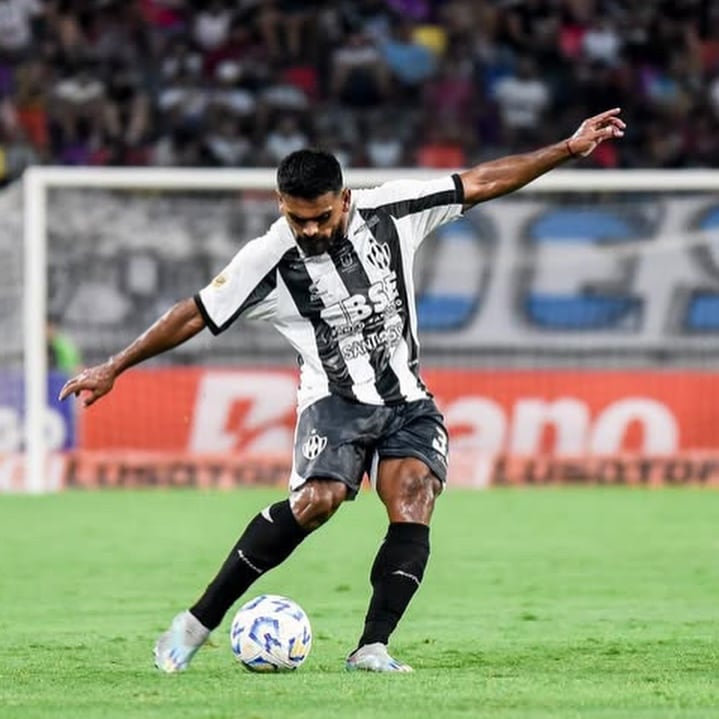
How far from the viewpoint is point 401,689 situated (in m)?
→ 6.74

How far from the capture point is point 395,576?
7.44 metres

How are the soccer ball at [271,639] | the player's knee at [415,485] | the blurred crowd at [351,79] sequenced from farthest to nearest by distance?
1. the blurred crowd at [351,79]
2. the player's knee at [415,485]
3. the soccer ball at [271,639]

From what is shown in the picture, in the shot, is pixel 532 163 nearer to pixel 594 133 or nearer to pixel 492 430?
pixel 594 133

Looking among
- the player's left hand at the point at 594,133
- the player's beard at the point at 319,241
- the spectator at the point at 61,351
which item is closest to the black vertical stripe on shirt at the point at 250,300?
the player's beard at the point at 319,241

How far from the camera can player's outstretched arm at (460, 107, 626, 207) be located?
24.4 ft

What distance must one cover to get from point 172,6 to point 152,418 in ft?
24.5

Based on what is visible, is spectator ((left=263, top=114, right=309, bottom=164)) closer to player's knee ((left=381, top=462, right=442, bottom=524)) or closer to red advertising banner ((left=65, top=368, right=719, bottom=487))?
red advertising banner ((left=65, top=368, right=719, bottom=487))

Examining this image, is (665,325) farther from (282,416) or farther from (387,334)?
(387,334)

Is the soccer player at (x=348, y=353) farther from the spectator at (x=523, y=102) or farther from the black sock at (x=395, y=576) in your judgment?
the spectator at (x=523, y=102)

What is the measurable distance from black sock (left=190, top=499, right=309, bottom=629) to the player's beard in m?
0.95

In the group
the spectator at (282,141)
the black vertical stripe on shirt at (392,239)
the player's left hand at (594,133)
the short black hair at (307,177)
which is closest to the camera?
the short black hair at (307,177)

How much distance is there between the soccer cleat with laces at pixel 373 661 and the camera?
23.8ft

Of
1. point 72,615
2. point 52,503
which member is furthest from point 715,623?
point 52,503

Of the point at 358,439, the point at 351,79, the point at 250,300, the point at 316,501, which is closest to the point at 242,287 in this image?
the point at 250,300
